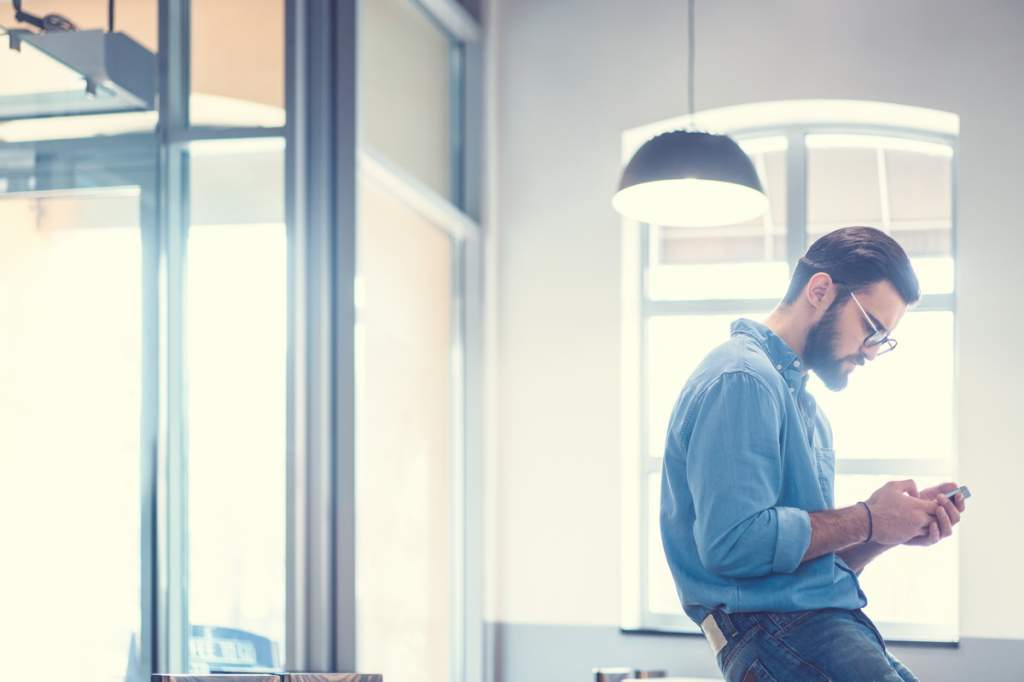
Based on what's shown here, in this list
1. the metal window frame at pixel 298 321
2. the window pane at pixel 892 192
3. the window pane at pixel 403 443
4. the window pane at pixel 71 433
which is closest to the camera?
the window pane at pixel 71 433

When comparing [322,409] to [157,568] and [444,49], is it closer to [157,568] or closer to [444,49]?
[157,568]

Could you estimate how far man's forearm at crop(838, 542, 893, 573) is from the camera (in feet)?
6.47

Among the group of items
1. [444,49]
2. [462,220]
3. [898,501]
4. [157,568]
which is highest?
[444,49]

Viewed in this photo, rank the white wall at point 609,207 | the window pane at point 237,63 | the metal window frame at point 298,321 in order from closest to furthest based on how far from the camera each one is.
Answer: the metal window frame at point 298,321
the window pane at point 237,63
the white wall at point 609,207

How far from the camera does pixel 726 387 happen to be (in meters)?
1.76

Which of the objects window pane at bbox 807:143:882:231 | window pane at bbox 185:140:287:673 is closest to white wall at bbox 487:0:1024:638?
window pane at bbox 807:143:882:231

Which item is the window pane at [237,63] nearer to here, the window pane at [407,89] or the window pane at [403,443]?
the window pane at [407,89]

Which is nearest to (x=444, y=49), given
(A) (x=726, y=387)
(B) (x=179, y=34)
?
(B) (x=179, y=34)

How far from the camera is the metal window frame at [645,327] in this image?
5047mm

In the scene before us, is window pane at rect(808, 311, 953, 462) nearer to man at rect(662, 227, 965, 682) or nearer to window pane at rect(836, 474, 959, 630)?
window pane at rect(836, 474, 959, 630)

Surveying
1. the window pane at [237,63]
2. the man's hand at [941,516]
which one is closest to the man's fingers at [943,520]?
the man's hand at [941,516]

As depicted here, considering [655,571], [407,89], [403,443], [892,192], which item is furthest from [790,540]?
[892,192]

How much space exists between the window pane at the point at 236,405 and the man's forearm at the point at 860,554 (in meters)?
1.73

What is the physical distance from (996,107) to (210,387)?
10.6ft
